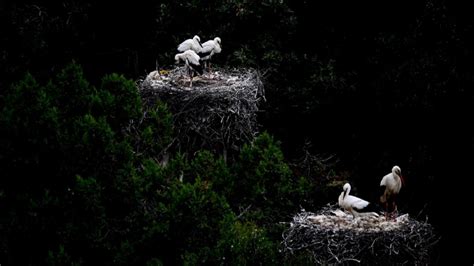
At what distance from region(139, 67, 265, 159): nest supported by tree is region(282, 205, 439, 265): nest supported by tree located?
2434 mm

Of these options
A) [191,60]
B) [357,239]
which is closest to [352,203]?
[357,239]

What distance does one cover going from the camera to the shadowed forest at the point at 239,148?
19.6 ft

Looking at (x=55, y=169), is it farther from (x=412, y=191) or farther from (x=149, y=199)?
(x=412, y=191)

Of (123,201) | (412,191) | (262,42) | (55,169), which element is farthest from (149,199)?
(262,42)

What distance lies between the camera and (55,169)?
6.16m

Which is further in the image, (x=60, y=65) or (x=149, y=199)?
(x=60, y=65)

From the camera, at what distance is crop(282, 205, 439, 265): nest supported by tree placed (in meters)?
7.63

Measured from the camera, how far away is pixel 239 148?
10906 mm

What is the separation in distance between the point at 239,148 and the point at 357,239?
3.55 meters

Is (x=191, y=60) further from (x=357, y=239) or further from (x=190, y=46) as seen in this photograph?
(x=357, y=239)

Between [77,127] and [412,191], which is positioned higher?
[77,127]

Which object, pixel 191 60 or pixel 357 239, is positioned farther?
pixel 191 60

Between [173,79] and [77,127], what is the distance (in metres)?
4.33

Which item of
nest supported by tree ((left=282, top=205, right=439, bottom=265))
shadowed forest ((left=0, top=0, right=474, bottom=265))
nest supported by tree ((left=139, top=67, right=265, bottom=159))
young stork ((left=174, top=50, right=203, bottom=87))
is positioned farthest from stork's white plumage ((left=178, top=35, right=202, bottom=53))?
nest supported by tree ((left=282, top=205, right=439, bottom=265))
